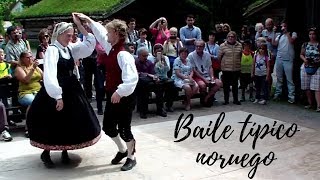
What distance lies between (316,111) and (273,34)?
2.57 meters

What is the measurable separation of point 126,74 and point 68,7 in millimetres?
20436

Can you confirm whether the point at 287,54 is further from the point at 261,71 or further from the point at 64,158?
the point at 64,158

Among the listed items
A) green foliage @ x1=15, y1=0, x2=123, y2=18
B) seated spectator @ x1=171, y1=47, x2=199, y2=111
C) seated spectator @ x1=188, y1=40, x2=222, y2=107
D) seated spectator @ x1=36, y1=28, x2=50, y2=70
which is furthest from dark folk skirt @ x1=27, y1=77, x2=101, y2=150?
green foliage @ x1=15, y1=0, x2=123, y2=18

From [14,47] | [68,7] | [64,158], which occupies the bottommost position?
[64,158]

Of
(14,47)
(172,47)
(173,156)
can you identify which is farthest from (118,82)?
(172,47)

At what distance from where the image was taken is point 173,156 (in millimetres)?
6215

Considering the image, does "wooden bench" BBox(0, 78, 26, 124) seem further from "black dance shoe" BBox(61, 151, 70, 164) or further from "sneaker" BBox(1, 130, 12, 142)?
"black dance shoe" BBox(61, 151, 70, 164)

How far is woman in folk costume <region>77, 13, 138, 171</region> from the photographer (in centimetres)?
525

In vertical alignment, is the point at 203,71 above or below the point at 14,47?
below

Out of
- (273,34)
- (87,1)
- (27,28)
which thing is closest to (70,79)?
(273,34)

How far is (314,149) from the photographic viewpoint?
6.52 meters

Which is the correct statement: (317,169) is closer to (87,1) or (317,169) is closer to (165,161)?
(165,161)

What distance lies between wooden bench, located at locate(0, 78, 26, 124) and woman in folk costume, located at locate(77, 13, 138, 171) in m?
2.61

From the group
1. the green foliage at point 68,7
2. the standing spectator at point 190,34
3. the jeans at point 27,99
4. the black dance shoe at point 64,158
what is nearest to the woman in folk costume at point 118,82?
the black dance shoe at point 64,158
